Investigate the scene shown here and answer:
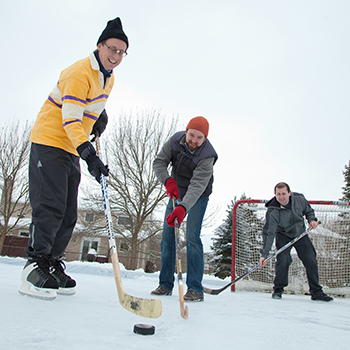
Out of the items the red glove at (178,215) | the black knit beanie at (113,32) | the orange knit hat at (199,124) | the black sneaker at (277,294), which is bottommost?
the black sneaker at (277,294)

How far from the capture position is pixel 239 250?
4.77m

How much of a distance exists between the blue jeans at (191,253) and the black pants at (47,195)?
895 mm

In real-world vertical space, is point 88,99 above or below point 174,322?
above

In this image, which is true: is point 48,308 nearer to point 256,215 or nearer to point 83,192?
A: point 256,215

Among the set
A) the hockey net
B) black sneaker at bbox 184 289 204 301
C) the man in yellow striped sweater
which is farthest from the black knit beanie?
the hockey net

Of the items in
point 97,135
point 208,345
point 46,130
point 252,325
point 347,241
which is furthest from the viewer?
point 347,241

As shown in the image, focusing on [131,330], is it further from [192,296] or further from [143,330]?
[192,296]

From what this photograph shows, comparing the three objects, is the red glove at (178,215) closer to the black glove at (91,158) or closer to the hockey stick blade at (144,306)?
the black glove at (91,158)

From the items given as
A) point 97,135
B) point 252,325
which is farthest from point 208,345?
point 97,135

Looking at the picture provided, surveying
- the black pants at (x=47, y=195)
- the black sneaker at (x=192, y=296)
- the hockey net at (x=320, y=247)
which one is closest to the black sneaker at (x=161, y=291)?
the black sneaker at (x=192, y=296)

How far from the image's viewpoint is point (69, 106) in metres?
1.63

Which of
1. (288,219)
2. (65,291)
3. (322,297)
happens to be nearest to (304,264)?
(322,297)

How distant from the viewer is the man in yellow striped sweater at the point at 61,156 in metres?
1.54

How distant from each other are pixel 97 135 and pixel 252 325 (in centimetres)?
151
